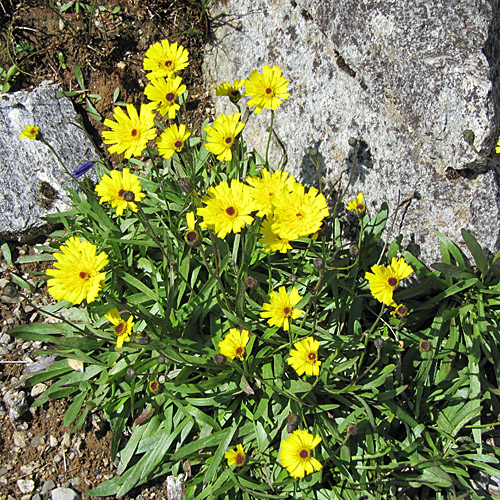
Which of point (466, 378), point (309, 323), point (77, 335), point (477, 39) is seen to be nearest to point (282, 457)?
point (309, 323)

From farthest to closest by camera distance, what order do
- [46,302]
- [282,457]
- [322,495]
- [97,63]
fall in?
[97,63] → [46,302] → [322,495] → [282,457]

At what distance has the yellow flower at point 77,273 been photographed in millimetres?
2777

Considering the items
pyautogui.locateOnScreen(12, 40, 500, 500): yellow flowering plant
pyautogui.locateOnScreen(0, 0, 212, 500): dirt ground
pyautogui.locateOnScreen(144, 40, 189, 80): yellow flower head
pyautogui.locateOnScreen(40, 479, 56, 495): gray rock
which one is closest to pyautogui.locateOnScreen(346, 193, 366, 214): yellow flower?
pyautogui.locateOnScreen(12, 40, 500, 500): yellow flowering plant

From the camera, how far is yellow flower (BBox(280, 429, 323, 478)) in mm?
2826

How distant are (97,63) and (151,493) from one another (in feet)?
13.0

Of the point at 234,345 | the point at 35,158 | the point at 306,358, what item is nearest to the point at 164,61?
the point at 35,158

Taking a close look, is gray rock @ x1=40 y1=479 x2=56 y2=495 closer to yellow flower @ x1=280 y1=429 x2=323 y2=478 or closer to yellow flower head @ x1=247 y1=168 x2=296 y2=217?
yellow flower @ x1=280 y1=429 x2=323 y2=478

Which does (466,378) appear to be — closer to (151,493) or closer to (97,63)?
(151,493)

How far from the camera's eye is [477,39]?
3.32m

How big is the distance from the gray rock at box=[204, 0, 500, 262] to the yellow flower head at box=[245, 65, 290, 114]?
64 centimetres

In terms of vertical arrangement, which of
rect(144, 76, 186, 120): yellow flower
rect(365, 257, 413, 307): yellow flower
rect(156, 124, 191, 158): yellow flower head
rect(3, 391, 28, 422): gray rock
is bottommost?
rect(3, 391, 28, 422): gray rock

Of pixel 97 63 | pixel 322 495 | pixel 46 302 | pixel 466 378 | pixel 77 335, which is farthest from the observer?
pixel 97 63

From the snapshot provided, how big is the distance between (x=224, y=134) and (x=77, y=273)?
4.02 ft

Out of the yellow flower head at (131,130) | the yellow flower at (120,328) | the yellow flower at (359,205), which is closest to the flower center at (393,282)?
the yellow flower at (359,205)
